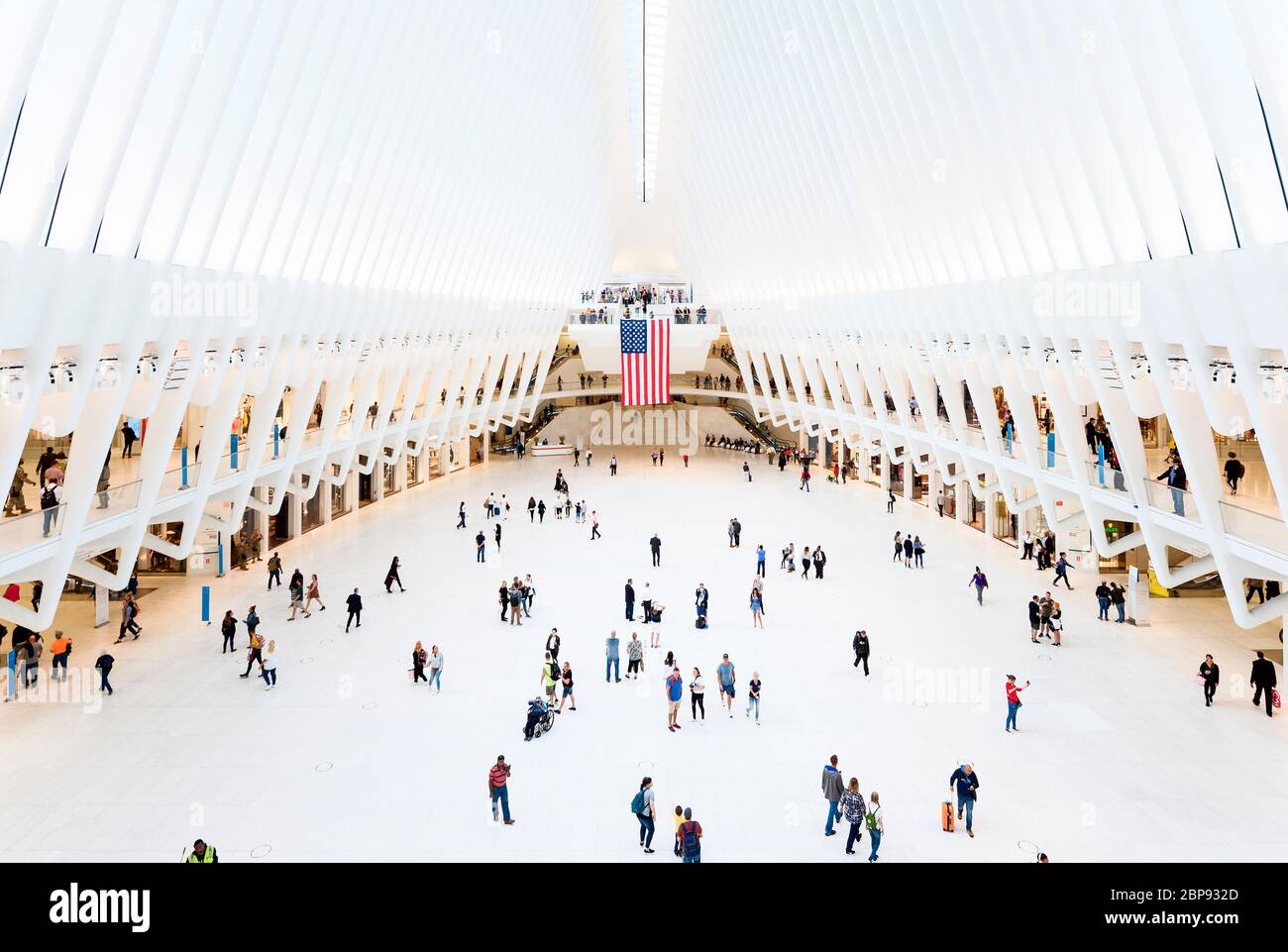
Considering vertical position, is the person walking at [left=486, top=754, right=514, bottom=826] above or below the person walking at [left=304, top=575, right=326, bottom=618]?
below

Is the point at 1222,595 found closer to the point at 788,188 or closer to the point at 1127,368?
the point at 1127,368

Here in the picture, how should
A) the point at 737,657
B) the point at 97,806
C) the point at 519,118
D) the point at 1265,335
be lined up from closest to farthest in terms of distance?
the point at 1265,335 < the point at 97,806 < the point at 737,657 < the point at 519,118

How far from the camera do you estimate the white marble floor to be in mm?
8789

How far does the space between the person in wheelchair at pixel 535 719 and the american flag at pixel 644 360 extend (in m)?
23.4

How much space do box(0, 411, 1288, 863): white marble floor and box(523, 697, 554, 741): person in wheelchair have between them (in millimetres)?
144

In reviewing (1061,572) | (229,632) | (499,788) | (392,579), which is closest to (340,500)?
(392,579)

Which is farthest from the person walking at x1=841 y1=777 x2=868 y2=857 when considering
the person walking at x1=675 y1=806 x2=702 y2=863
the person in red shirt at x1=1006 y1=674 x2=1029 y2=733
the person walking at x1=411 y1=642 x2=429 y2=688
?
the person walking at x1=411 y1=642 x2=429 y2=688

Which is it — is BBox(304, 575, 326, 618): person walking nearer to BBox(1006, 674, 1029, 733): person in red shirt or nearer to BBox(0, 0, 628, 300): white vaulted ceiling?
BBox(0, 0, 628, 300): white vaulted ceiling

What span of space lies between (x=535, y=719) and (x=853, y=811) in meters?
4.38

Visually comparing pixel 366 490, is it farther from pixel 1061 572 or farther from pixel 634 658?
pixel 1061 572

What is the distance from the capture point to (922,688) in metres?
12.6

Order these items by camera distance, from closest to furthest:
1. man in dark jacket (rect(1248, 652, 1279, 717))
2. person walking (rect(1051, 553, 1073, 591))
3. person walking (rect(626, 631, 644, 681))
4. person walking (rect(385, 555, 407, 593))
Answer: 1. man in dark jacket (rect(1248, 652, 1279, 717))
2. person walking (rect(626, 631, 644, 681))
3. person walking (rect(1051, 553, 1073, 591))
4. person walking (rect(385, 555, 407, 593))
